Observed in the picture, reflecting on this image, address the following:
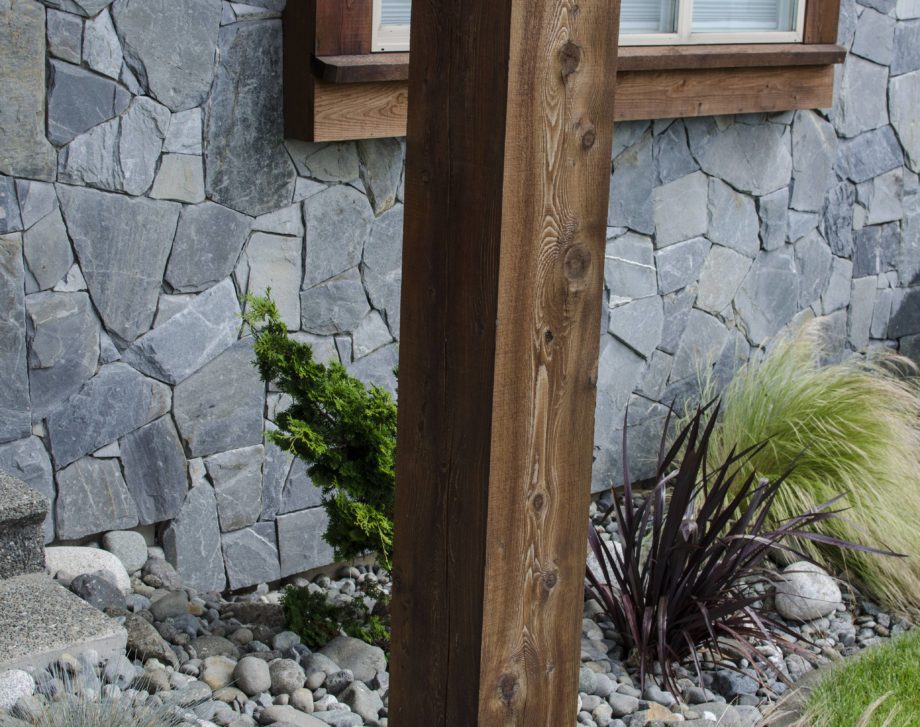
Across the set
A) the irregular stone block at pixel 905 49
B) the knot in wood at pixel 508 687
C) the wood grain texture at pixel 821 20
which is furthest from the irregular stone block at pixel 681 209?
the knot in wood at pixel 508 687

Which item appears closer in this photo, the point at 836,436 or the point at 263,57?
the point at 263,57

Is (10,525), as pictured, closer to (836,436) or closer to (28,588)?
(28,588)

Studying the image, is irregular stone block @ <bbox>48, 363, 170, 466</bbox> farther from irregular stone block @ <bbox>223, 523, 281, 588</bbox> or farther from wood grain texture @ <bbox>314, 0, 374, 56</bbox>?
wood grain texture @ <bbox>314, 0, 374, 56</bbox>

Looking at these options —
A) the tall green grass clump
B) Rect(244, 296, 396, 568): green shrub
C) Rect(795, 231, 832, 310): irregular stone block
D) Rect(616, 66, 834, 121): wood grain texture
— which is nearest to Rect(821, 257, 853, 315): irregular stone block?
Rect(795, 231, 832, 310): irregular stone block

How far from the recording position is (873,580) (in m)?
3.97

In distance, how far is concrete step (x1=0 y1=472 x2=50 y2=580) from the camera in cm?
291

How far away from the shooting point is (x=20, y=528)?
2979mm

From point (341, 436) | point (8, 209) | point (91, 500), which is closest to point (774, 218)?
point (341, 436)

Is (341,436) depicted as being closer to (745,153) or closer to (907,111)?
(745,153)

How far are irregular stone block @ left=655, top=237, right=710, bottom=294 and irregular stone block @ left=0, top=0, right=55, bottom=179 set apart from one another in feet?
7.88

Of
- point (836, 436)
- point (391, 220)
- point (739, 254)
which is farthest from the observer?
point (739, 254)

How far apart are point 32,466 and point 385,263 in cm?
128

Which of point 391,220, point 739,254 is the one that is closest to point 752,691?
point 391,220

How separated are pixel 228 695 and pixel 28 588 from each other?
61 centimetres
